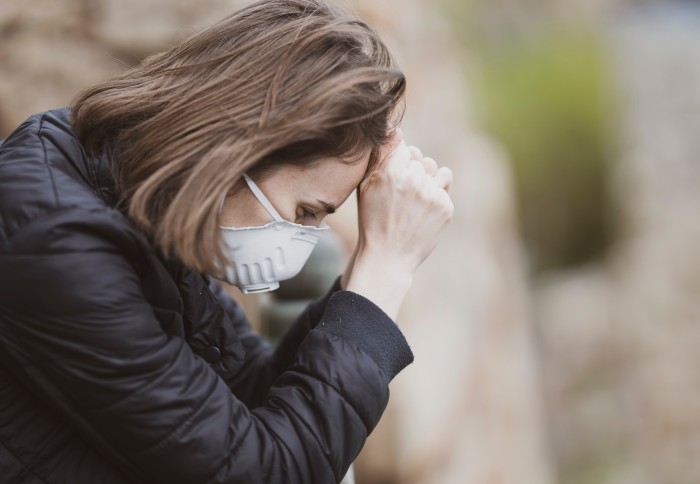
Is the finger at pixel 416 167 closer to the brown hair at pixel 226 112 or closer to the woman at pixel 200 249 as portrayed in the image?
the woman at pixel 200 249

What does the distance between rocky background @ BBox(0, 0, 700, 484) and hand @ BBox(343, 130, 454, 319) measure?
1.44 m

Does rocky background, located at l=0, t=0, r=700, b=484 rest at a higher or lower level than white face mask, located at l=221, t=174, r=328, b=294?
lower

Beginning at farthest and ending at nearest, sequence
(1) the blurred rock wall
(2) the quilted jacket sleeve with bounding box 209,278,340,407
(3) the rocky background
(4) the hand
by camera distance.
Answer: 1. (1) the blurred rock wall
2. (3) the rocky background
3. (2) the quilted jacket sleeve with bounding box 209,278,340,407
4. (4) the hand

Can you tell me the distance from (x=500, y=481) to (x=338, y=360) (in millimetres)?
3094

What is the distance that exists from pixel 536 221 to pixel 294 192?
708 cm

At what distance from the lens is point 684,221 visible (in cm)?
765

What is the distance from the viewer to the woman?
50.6 inches

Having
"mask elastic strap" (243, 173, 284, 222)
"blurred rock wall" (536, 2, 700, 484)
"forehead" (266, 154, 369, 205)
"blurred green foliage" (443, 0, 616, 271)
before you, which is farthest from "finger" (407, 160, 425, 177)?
"blurred green foliage" (443, 0, 616, 271)

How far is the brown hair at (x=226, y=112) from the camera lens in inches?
54.2

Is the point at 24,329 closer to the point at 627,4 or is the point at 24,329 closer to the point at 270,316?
the point at 270,316

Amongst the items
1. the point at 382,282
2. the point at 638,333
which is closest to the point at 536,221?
the point at 638,333

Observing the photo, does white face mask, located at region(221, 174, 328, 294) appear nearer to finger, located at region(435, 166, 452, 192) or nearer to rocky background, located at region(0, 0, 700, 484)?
finger, located at region(435, 166, 452, 192)

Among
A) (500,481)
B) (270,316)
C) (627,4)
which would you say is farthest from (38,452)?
(627,4)

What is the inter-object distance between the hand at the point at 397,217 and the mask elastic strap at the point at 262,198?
0.65 feet
